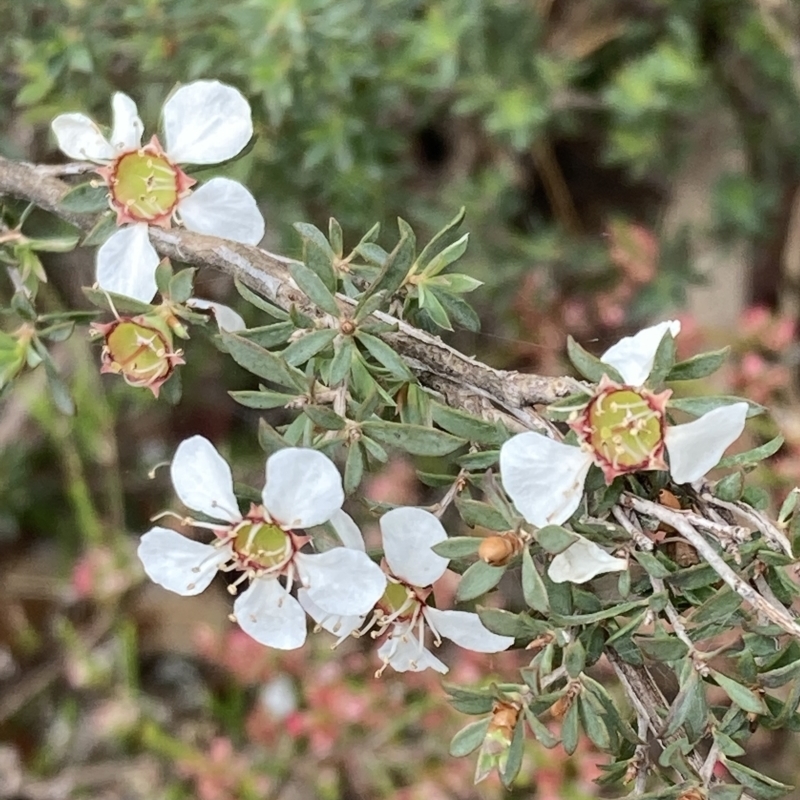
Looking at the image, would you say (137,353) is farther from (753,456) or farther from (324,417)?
(753,456)

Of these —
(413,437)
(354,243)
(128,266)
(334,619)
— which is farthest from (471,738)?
(354,243)

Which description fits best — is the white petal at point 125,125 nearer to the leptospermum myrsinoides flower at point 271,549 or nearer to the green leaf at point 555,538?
the leptospermum myrsinoides flower at point 271,549

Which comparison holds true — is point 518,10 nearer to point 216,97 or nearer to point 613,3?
point 613,3

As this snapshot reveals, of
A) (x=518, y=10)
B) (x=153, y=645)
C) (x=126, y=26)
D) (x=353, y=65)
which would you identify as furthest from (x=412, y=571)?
(x=153, y=645)

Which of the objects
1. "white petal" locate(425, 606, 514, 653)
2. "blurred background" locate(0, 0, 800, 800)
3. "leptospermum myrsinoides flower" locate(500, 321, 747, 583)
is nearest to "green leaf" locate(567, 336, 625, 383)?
"leptospermum myrsinoides flower" locate(500, 321, 747, 583)

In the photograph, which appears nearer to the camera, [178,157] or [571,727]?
[571,727]

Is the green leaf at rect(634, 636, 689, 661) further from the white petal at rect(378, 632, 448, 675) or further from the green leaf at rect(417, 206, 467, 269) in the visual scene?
the green leaf at rect(417, 206, 467, 269)
